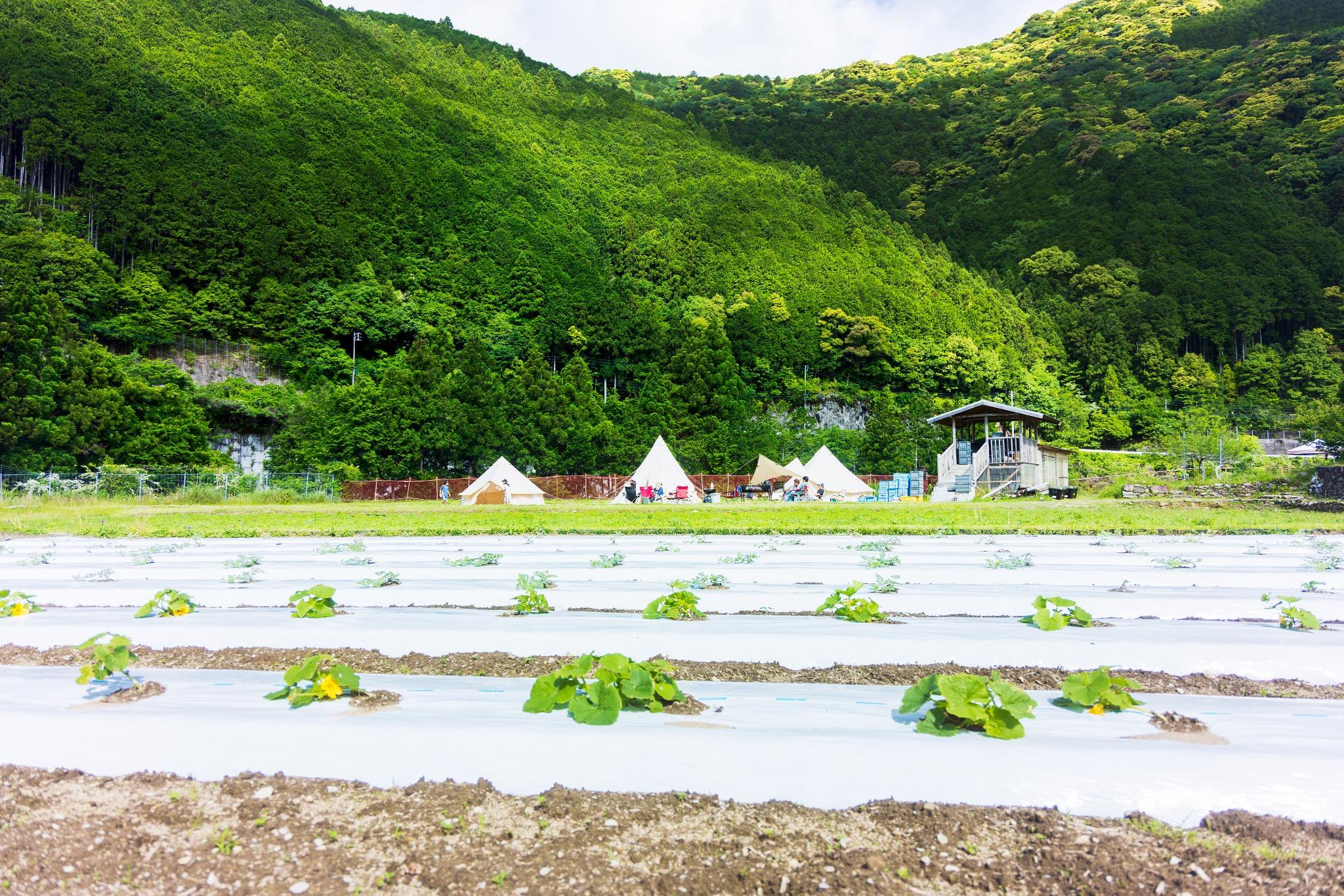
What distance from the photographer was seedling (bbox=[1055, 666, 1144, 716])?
3.51 meters

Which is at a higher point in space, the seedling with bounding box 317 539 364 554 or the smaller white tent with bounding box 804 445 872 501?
the smaller white tent with bounding box 804 445 872 501

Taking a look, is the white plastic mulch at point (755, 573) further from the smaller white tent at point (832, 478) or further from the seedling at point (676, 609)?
the smaller white tent at point (832, 478)

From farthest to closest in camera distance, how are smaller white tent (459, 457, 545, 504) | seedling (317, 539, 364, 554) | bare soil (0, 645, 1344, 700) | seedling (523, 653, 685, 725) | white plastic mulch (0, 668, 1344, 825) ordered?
smaller white tent (459, 457, 545, 504) < seedling (317, 539, 364, 554) < bare soil (0, 645, 1344, 700) < seedling (523, 653, 685, 725) < white plastic mulch (0, 668, 1344, 825)

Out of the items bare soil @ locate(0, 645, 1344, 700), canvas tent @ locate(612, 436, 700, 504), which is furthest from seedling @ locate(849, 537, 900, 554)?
canvas tent @ locate(612, 436, 700, 504)

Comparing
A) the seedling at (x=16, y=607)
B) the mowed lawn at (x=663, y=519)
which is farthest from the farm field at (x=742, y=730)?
the mowed lawn at (x=663, y=519)

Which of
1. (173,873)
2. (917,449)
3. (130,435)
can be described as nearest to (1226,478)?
(917,449)

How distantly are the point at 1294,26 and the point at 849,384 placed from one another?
110 meters

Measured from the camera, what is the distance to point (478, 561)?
10062 mm

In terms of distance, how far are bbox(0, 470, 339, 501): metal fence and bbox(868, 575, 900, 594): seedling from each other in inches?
1180

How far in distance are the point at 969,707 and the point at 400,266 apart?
202 feet

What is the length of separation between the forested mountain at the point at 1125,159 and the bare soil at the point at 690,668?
230 feet

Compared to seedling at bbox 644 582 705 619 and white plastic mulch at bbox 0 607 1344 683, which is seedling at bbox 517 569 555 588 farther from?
seedling at bbox 644 582 705 619

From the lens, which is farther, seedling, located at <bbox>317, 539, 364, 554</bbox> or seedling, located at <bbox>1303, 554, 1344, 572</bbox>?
seedling, located at <bbox>317, 539, 364, 554</bbox>

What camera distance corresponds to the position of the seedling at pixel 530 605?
6387mm
